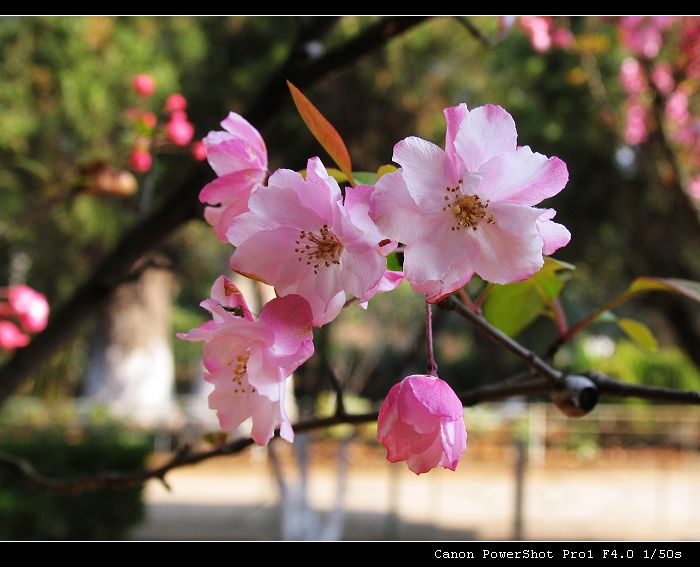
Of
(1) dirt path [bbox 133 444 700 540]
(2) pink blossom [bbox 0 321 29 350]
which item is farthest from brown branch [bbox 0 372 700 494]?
(1) dirt path [bbox 133 444 700 540]

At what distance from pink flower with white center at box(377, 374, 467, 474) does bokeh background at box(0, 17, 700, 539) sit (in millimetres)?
3323

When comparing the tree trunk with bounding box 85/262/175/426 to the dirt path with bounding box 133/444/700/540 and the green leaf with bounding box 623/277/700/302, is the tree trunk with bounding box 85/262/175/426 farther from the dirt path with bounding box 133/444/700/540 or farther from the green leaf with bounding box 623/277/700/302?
the green leaf with bounding box 623/277/700/302

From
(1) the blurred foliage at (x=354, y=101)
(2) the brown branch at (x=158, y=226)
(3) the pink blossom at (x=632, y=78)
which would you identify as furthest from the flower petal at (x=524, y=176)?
(1) the blurred foliage at (x=354, y=101)

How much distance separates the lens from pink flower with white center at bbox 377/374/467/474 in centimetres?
33

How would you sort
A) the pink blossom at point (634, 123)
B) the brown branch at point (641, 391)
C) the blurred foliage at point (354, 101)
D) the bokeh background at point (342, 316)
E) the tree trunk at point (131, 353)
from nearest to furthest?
the brown branch at point (641, 391) < the pink blossom at point (634, 123) < the bokeh background at point (342, 316) < the blurred foliage at point (354, 101) < the tree trunk at point (131, 353)

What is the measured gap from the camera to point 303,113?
36cm

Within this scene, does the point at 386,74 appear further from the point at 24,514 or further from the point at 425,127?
the point at 24,514

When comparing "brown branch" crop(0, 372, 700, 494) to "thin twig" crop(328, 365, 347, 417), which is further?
"thin twig" crop(328, 365, 347, 417)

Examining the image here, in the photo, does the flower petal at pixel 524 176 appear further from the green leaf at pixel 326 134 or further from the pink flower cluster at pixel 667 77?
the pink flower cluster at pixel 667 77

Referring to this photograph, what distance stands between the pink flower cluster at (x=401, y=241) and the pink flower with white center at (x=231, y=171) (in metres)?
0.06

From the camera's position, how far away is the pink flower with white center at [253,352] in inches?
12.7

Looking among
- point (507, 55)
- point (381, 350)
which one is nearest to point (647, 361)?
point (381, 350)

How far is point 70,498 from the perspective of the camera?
3.95 metres

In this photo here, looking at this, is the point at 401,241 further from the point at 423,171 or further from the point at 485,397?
the point at 485,397
